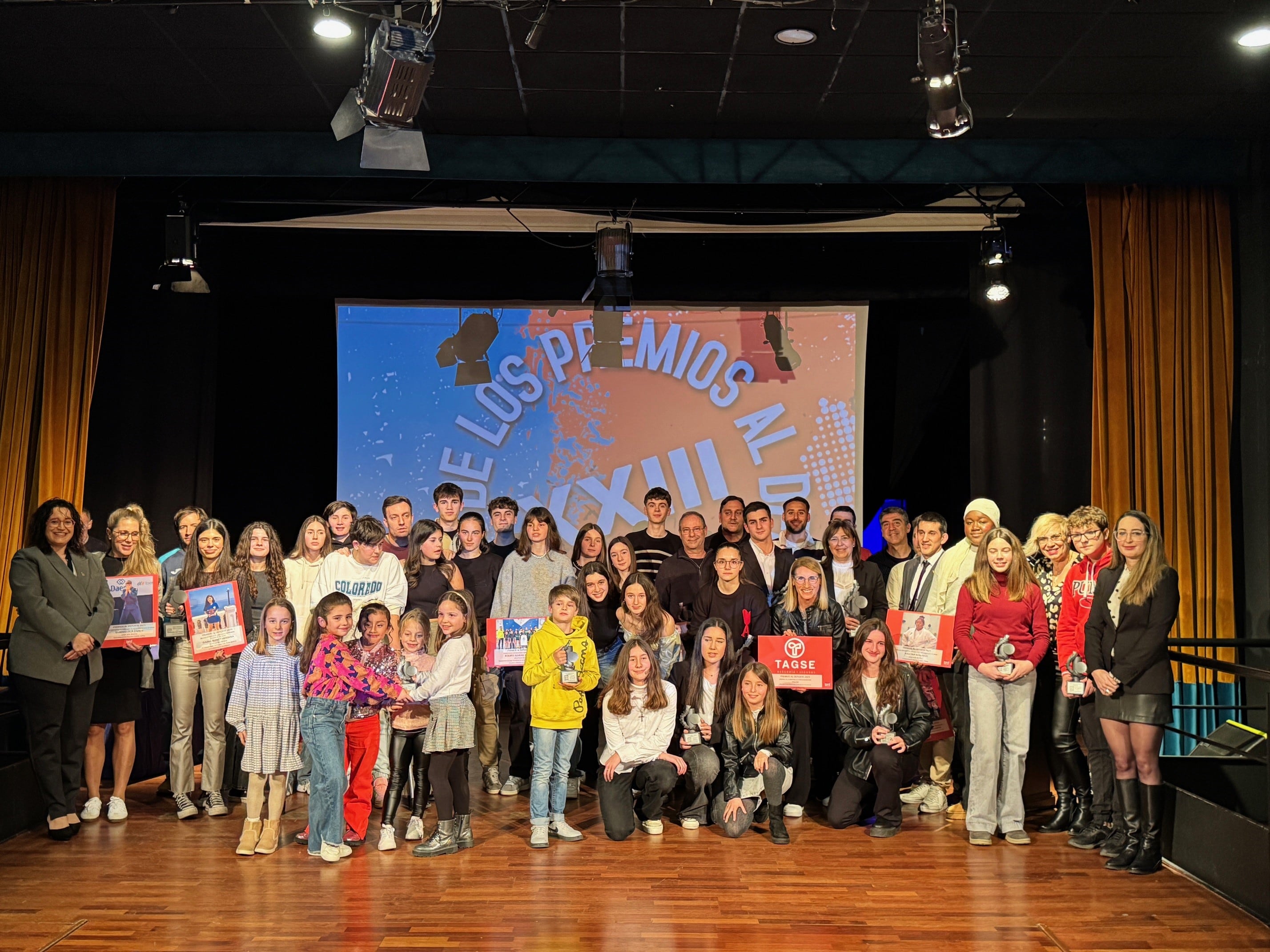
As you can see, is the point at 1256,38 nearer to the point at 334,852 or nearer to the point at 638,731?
the point at 638,731

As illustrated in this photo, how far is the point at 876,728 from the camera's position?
5.62 meters

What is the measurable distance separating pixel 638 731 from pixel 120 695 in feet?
8.64

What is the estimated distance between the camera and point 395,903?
4406 mm

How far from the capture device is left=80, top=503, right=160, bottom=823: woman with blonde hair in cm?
575

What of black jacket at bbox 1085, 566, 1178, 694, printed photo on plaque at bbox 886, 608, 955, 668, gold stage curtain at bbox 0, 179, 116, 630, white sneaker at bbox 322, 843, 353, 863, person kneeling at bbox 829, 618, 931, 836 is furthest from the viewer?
gold stage curtain at bbox 0, 179, 116, 630

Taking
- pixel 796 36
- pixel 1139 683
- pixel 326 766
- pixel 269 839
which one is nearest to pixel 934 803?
pixel 1139 683

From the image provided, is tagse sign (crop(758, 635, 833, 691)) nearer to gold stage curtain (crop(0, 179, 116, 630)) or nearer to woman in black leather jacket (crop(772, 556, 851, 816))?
woman in black leather jacket (crop(772, 556, 851, 816))

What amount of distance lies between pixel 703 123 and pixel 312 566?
355 centimetres

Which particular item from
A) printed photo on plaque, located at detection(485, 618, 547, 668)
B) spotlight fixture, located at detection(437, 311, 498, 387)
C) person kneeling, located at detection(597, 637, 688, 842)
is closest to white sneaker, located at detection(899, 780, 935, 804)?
person kneeling, located at detection(597, 637, 688, 842)

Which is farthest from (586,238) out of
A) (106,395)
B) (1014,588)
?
(1014,588)

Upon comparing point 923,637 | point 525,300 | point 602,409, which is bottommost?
point 923,637

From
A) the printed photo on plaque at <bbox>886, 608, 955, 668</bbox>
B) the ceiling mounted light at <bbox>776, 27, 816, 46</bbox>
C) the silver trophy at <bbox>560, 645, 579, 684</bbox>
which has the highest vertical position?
the ceiling mounted light at <bbox>776, 27, 816, 46</bbox>

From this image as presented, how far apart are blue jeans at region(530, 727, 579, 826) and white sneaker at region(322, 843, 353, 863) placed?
84 centimetres

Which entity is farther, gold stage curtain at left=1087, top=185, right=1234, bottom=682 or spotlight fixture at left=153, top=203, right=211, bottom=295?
gold stage curtain at left=1087, top=185, right=1234, bottom=682
